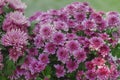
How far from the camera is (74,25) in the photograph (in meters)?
3.03

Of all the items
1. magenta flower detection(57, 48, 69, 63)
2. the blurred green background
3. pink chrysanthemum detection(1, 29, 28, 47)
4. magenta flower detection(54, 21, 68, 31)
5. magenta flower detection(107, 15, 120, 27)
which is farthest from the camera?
the blurred green background

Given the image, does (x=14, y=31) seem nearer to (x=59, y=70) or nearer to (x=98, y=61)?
(x=59, y=70)

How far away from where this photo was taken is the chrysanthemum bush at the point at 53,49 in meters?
2.77

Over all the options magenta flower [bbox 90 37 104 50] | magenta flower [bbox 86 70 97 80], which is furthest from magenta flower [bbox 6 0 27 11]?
magenta flower [bbox 86 70 97 80]

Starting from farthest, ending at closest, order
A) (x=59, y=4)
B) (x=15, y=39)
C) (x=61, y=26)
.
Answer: (x=59, y=4), (x=61, y=26), (x=15, y=39)

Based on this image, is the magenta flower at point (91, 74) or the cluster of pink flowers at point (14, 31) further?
the magenta flower at point (91, 74)

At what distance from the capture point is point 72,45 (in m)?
2.86

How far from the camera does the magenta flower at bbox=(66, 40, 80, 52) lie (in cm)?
285

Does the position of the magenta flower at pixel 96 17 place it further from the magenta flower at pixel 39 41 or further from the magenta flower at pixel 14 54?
the magenta flower at pixel 14 54

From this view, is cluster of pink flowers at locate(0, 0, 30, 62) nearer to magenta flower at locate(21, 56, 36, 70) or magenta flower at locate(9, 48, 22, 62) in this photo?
magenta flower at locate(9, 48, 22, 62)

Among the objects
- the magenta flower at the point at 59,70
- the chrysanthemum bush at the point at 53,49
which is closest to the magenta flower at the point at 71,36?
the chrysanthemum bush at the point at 53,49

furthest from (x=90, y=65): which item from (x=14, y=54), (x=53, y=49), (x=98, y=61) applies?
(x=14, y=54)

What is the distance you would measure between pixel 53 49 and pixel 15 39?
294mm

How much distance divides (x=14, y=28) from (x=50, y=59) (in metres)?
0.35
